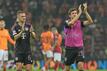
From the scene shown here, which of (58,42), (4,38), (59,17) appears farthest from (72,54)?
(59,17)

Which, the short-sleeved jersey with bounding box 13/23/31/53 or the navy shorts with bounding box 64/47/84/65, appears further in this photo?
the short-sleeved jersey with bounding box 13/23/31/53

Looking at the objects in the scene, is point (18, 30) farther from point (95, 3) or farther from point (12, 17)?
point (95, 3)

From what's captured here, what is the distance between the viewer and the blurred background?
25000 mm

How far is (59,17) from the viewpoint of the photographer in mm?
27719

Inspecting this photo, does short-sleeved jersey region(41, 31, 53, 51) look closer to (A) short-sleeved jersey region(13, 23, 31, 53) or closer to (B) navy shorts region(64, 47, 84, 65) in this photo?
(A) short-sleeved jersey region(13, 23, 31, 53)

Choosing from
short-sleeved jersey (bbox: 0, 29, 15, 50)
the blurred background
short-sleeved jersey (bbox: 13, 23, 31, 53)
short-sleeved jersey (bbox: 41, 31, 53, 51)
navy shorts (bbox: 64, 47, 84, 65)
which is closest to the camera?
navy shorts (bbox: 64, 47, 84, 65)

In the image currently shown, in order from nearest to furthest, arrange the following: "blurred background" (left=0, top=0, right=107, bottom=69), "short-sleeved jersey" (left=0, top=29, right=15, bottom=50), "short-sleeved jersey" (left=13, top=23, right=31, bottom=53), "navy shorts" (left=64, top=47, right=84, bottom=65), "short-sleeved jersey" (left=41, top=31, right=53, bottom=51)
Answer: "navy shorts" (left=64, top=47, right=84, bottom=65), "short-sleeved jersey" (left=13, top=23, right=31, bottom=53), "short-sleeved jersey" (left=0, top=29, right=15, bottom=50), "short-sleeved jersey" (left=41, top=31, right=53, bottom=51), "blurred background" (left=0, top=0, right=107, bottom=69)

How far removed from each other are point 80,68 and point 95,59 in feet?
36.8

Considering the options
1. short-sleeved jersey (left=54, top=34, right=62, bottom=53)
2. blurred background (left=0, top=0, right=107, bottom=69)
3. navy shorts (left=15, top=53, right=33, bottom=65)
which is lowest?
navy shorts (left=15, top=53, right=33, bottom=65)

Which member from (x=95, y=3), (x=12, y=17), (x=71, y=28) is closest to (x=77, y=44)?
(x=71, y=28)

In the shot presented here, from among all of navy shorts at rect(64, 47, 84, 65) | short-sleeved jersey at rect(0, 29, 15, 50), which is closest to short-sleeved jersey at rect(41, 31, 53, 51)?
short-sleeved jersey at rect(0, 29, 15, 50)

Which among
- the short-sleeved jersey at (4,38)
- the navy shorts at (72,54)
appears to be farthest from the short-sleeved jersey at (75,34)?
the short-sleeved jersey at (4,38)

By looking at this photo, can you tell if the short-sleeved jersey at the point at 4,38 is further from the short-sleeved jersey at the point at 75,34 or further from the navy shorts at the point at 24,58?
the short-sleeved jersey at the point at 75,34

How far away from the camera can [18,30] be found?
1441cm
